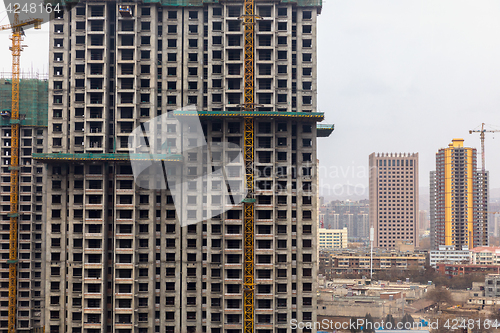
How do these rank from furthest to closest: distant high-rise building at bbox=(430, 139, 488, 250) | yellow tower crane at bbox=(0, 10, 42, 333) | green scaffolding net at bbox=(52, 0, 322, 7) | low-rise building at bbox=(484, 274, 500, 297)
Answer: distant high-rise building at bbox=(430, 139, 488, 250) → low-rise building at bbox=(484, 274, 500, 297) → yellow tower crane at bbox=(0, 10, 42, 333) → green scaffolding net at bbox=(52, 0, 322, 7)

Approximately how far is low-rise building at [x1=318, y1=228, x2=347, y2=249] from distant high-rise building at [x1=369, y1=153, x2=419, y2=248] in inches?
569

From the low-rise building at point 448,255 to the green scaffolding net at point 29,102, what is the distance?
3436 inches

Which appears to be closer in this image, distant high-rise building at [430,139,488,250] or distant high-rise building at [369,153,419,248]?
distant high-rise building at [430,139,488,250]

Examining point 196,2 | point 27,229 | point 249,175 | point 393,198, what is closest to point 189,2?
point 196,2

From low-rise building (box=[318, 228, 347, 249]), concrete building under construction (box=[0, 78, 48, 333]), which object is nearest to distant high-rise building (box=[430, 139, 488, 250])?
low-rise building (box=[318, 228, 347, 249])

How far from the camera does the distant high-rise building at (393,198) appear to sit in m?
106

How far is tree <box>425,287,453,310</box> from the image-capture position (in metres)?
79.0

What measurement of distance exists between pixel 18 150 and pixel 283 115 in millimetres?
30210

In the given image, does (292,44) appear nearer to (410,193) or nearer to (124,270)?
(124,270)

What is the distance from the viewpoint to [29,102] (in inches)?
1890

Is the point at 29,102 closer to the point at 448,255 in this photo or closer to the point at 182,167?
the point at 182,167

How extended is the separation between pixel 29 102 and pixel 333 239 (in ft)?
323

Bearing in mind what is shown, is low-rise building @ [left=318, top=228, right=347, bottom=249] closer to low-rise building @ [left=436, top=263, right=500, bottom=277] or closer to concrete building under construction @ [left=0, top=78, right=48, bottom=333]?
low-rise building @ [left=436, top=263, right=500, bottom=277]

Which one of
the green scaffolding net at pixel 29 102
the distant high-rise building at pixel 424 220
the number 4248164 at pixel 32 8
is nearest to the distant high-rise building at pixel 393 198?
the distant high-rise building at pixel 424 220
